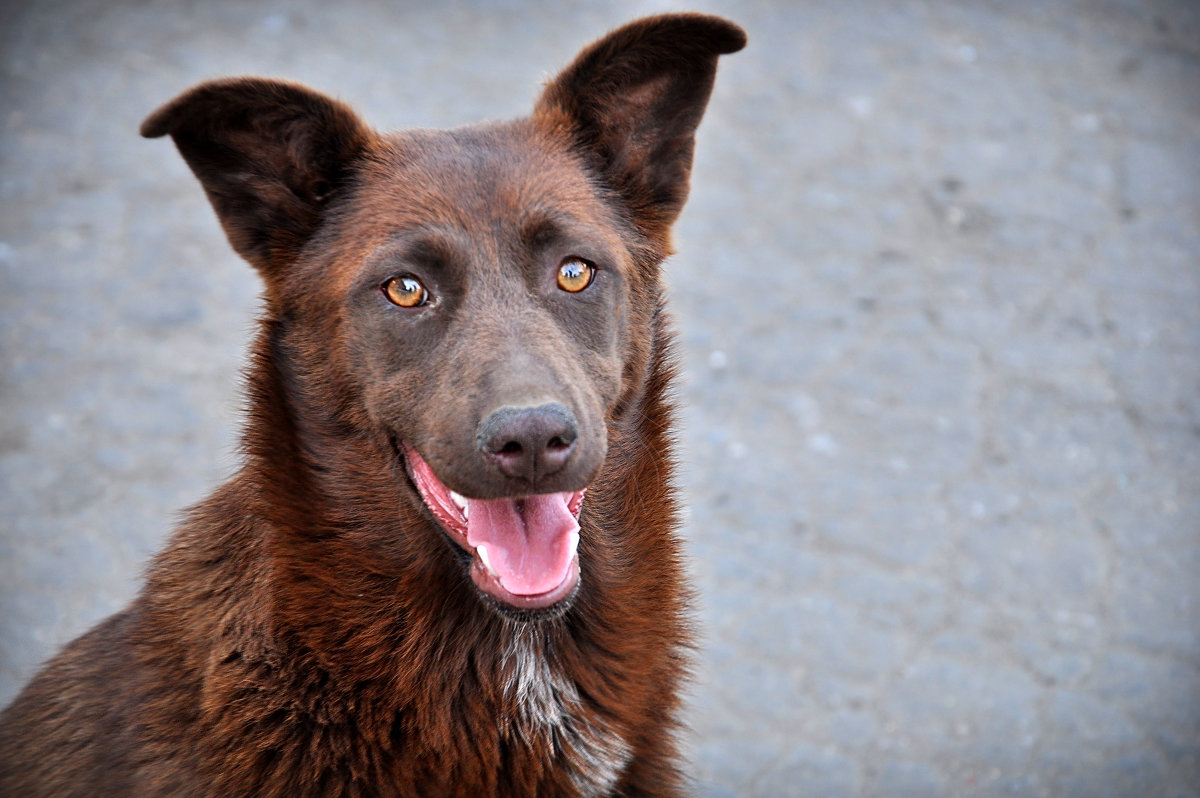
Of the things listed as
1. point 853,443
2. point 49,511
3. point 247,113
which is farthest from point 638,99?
point 49,511

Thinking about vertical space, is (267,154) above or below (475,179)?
above

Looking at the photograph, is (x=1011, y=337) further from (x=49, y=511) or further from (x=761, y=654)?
(x=49, y=511)

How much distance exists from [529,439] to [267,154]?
1.01 meters

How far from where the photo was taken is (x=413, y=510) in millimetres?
2912

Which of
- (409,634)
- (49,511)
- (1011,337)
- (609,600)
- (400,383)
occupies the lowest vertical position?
(1011,337)

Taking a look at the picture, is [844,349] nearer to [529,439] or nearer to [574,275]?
[574,275]

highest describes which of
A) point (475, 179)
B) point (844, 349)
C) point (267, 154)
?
point (267, 154)

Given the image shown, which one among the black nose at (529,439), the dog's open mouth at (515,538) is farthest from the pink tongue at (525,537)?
the black nose at (529,439)

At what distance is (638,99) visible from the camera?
126 inches

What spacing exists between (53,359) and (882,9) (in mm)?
5512

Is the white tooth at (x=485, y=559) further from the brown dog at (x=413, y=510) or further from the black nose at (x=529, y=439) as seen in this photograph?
the black nose at (x=529, y=439)

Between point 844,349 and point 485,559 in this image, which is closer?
point 485,559

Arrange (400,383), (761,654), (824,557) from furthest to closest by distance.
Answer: (824,557) < (761,654) < (400,383)

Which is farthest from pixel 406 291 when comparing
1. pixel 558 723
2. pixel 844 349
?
pixel 844 349
